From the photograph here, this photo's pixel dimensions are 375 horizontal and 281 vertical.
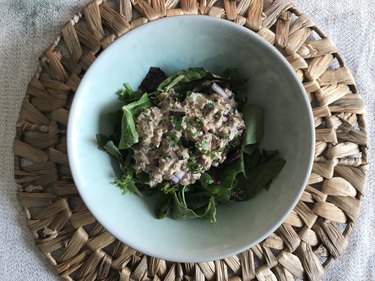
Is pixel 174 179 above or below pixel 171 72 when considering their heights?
below

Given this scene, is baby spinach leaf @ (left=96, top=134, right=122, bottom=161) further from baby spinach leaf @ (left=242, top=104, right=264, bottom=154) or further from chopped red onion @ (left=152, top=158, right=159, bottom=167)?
baby spinach leaf @ (left=242, top=104, right=264, bottom=154)

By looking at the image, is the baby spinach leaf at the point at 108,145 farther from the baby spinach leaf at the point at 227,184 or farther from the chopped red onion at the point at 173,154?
the baby spinach leaf at the point at 227,184

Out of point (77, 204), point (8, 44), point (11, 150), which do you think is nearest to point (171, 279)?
point (77, 204)

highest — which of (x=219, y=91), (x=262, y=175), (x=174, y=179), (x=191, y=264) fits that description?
(x=219, y=91)

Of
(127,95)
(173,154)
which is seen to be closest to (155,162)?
(173,154)

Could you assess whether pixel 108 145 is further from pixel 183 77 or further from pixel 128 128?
pixel 183 77

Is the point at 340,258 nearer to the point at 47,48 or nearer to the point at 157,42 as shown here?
the point at 157,42
